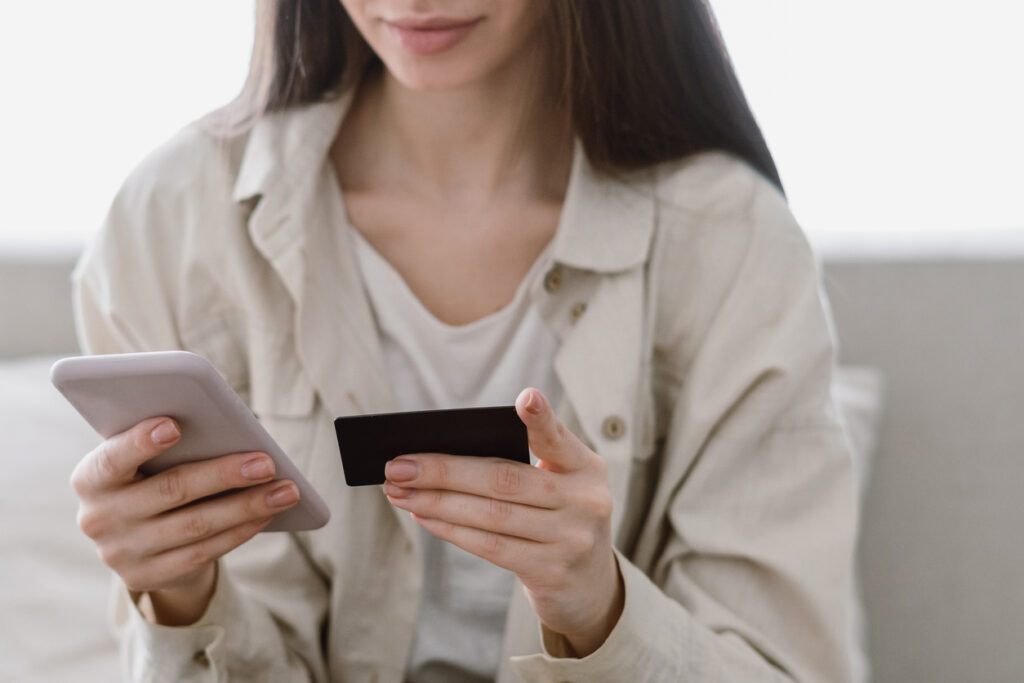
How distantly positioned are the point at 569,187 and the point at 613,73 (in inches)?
4.9

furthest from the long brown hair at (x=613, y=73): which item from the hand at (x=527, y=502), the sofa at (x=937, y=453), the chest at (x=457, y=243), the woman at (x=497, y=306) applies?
the sofa at (x=937, y=453)

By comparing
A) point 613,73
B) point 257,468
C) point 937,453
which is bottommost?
point 937,453

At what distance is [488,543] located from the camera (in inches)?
28.6

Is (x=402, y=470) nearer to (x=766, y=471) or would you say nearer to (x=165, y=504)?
(x=165, y=504)

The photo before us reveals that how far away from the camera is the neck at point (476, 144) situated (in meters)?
1.11

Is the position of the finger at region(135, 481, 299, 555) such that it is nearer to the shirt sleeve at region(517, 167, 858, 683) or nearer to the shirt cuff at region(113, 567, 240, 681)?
the shirt cuff at region(113, 567, 240, 681)

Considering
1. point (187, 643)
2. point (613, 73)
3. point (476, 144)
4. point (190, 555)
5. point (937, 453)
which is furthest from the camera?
point (937, 453)

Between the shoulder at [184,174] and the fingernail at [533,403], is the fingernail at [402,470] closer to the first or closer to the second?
the fingernail at [533,403]

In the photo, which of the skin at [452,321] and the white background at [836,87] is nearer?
the skin at [452,321]

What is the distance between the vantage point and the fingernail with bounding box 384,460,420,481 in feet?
2.28

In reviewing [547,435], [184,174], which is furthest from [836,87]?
[547,435]

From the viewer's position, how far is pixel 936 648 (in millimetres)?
1623

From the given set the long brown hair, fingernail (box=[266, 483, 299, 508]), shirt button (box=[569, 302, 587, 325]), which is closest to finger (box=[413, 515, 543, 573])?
fingernail (box=[266, 483, 299, 508])

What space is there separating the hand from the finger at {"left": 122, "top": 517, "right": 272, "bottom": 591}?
0.49 feet
